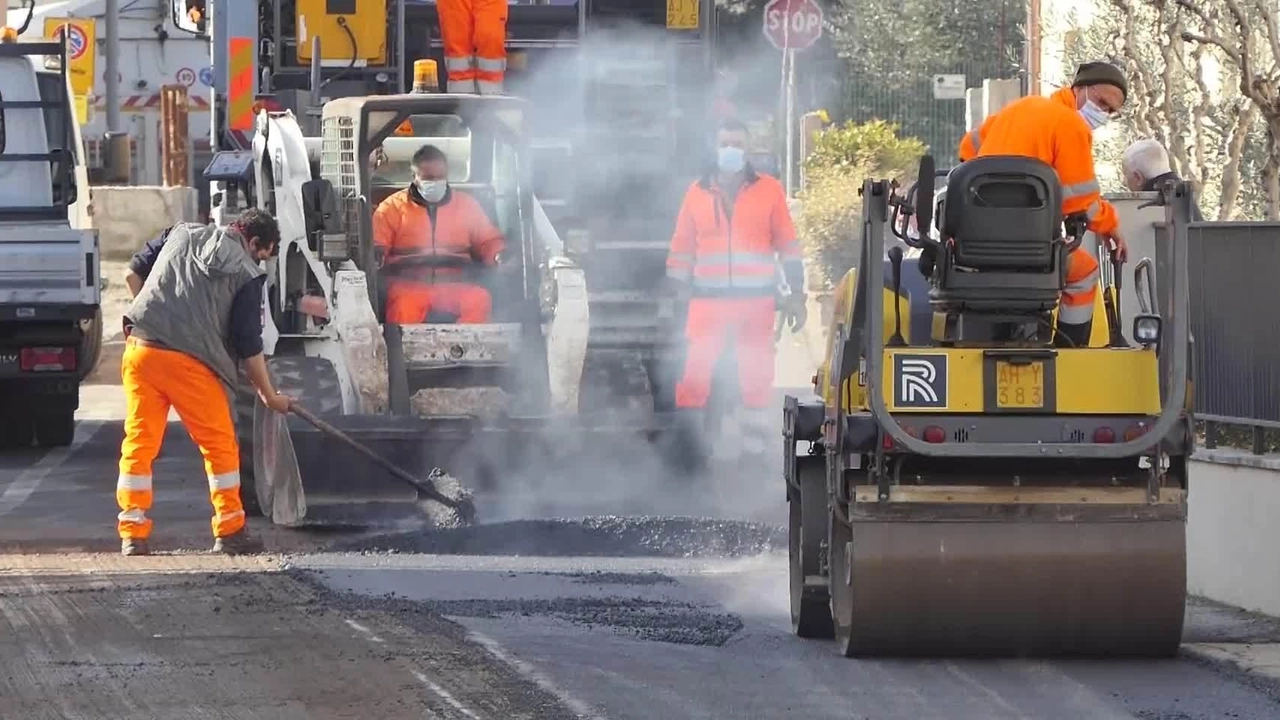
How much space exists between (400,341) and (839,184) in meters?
9.45

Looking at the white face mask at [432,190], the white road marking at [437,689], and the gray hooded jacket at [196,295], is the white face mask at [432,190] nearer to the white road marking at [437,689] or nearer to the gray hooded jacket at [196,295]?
the gray hooded jacket at [196,295]

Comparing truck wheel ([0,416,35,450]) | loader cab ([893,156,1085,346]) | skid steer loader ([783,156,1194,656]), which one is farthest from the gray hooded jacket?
truck wheel ([0,416,35,450])

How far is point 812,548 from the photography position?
7.77 metres

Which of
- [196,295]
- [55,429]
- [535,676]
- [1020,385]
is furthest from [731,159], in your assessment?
[535,676]

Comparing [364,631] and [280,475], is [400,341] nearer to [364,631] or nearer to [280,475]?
[280,475]

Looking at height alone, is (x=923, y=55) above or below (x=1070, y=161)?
above

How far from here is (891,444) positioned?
6.99 m

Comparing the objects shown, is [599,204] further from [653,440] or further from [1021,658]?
[1021,658]

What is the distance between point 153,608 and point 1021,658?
317 cm

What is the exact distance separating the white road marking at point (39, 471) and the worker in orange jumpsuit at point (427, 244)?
2.36 meters

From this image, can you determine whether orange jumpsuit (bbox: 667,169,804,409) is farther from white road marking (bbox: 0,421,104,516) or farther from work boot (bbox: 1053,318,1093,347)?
work boot (bbox: 1053,318,1093,347)

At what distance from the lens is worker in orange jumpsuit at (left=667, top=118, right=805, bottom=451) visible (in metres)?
12.3

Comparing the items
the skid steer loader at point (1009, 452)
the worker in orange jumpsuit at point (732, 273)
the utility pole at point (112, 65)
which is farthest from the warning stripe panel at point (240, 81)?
the utility pole at point (112, 65)

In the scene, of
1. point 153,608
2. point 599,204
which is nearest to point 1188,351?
point 153,608
